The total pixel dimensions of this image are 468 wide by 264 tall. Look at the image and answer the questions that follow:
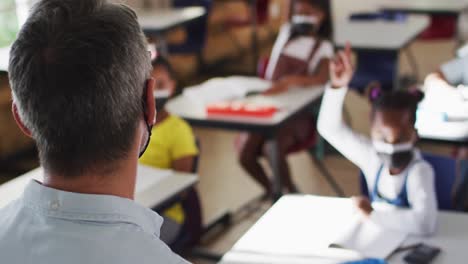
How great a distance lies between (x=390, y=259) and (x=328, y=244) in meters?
0.16

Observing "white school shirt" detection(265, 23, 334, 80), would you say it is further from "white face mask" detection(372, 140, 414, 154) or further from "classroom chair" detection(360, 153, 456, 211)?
"white face mask" detection(372, 140, 414, 154)

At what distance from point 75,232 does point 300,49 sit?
2.71 metres

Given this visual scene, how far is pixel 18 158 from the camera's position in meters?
4.51

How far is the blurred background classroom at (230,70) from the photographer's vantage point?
388cm

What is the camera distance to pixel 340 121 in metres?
1.89

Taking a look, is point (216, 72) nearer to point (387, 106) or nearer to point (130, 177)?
point (387, 106)

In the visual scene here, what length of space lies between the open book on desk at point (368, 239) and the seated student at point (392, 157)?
0.03m

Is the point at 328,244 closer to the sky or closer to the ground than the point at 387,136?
closer to the ground

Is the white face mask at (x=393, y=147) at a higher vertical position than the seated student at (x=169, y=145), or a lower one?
higher

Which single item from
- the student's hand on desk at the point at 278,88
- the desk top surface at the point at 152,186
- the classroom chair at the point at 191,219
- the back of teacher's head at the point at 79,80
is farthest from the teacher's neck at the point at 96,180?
the student's hand on desk at the point at 278,88

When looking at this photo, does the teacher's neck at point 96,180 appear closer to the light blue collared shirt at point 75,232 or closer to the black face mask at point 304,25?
the light blue collared shirt at point 75,232

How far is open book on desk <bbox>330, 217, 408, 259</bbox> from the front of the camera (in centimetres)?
176

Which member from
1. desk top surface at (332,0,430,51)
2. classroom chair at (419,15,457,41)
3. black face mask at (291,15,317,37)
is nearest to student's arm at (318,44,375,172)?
black face mask at (291,15,317,37)

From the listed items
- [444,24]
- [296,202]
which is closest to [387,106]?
[296,202]
